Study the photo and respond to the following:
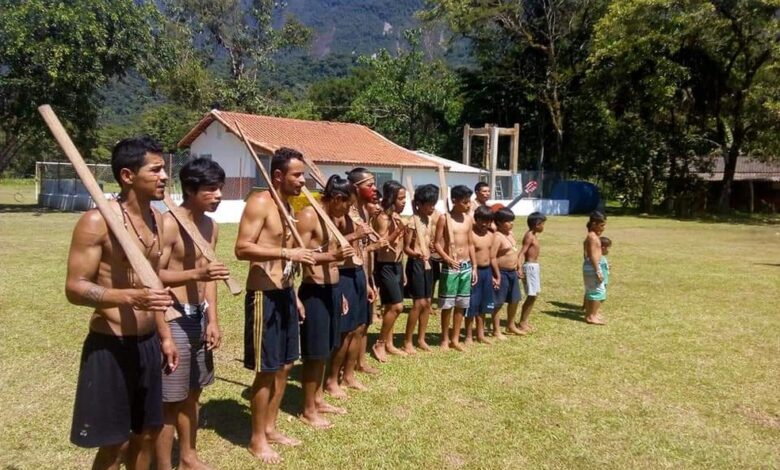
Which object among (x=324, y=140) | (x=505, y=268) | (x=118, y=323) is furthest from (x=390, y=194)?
(x=324, y=140)

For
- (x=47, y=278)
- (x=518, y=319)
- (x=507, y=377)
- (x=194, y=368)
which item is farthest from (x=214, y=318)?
(x=47, y=278)

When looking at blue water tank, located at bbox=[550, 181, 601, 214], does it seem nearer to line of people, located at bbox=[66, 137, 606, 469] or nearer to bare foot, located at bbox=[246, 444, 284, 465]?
line of people, located at bbox=[66, 137, 606, 469]

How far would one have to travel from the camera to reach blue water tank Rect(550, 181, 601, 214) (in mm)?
35188

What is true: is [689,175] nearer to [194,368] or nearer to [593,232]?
[593,232]

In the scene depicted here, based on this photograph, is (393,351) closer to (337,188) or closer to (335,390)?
(335,390)

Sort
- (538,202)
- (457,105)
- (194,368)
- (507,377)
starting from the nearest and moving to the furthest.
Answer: (194,368) < (507,377) < (538,202) < (457,105)

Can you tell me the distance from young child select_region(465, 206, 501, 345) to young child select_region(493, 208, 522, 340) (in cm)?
26

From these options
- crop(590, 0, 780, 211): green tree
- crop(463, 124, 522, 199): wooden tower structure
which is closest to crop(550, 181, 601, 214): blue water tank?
crop(463, 124, 522, 199): wooden tower structure

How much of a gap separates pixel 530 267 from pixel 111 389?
20.2 ft

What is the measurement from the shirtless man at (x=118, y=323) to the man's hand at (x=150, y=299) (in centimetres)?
12

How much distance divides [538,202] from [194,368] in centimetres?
3145

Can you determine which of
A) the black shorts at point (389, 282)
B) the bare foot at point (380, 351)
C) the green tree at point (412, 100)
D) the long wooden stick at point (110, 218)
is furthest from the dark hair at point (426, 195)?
the green tree at point (412, 100)

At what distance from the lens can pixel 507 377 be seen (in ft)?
19.5

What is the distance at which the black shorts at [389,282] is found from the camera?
6484 mm
